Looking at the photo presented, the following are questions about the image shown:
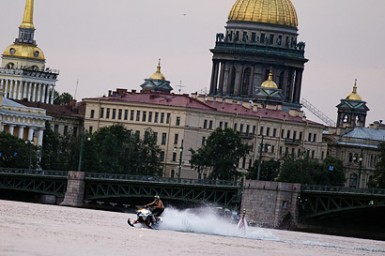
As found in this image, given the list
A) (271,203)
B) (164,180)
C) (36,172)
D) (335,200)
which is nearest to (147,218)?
(335,200)

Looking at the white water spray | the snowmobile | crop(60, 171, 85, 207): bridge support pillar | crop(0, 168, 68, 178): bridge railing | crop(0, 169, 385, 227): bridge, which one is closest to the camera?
the snowmobile

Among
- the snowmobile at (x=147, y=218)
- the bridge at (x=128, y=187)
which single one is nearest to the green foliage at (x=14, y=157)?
the bridge at (x=128, y=187)

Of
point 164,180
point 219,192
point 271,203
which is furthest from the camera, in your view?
point 164,180

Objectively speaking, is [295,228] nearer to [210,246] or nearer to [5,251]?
[210,246]

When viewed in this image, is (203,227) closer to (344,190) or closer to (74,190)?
(344,190)

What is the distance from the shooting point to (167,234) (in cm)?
12550

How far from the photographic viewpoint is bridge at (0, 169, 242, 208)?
170 metres

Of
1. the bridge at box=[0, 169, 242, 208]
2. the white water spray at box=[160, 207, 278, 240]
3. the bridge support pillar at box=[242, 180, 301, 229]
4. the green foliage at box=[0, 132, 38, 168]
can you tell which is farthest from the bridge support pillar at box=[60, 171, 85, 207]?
the white water spray at box=[160, 207, 278, 240]

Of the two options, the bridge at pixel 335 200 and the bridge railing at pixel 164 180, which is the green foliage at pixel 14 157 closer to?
the bridge railing at pixel 164 180

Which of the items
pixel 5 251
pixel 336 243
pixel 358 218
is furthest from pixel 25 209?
pixel 5 251

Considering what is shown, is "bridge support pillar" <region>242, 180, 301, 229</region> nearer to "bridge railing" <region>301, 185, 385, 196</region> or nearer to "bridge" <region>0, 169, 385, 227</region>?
"bridge" <region>0, 169, 385, 227</region>

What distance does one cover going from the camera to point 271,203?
168 meters

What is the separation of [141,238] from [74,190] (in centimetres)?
5542

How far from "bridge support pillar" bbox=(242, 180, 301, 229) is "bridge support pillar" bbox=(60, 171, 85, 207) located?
1144 cm
